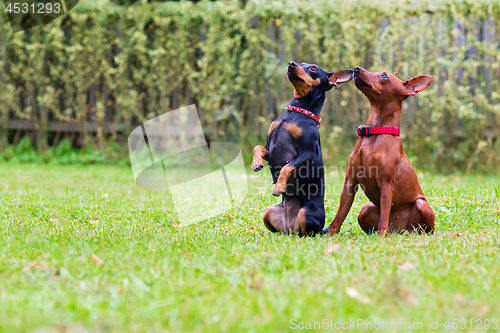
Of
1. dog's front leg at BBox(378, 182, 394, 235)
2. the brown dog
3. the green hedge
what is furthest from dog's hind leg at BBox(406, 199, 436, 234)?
the green hedge

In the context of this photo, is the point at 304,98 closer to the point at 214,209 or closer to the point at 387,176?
the point at 387,176

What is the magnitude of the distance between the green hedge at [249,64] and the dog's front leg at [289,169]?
17.3 feet

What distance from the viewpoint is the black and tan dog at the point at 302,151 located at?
149 inches

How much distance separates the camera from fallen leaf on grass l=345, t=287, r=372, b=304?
2.21 meters

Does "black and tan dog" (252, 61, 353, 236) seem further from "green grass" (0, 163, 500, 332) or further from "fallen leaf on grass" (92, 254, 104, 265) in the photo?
"fallen leaf on grass" (92, 254, 104, 265)

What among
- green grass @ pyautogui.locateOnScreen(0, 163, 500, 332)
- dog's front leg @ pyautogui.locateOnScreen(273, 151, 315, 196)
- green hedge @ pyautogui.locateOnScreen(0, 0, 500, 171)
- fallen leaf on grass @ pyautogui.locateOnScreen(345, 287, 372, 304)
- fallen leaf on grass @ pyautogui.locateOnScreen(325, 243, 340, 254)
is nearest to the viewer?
green grass @ pyautogui.locateOnScreen(0, 163, 500, 332)

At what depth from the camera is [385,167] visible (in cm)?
368

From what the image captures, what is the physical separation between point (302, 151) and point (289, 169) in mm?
205

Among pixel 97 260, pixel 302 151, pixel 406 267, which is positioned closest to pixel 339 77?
pixel 302 151

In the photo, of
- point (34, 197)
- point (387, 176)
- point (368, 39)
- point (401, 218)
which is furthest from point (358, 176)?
point (368, 39)

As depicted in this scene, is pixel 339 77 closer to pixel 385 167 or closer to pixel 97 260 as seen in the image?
pixel 385 167

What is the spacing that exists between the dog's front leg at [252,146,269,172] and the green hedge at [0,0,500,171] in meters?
5.12

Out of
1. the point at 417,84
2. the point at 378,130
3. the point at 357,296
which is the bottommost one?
the point at 357,296

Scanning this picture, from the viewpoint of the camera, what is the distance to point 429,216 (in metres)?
3.88
